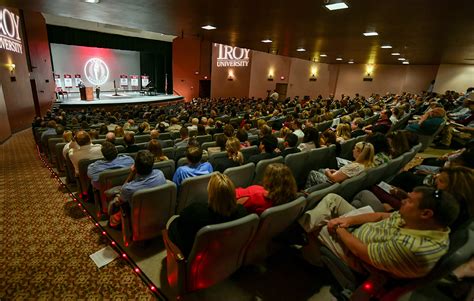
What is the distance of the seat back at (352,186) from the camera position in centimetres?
230

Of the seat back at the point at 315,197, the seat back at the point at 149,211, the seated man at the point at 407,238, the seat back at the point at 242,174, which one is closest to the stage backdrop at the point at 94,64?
the seat back at the point at 149,211

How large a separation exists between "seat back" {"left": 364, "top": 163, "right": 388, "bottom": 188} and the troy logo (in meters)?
20.7

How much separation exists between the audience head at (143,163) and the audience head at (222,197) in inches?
35.6

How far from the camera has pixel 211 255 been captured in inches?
64.4

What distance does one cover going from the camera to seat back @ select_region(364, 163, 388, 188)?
256 cm

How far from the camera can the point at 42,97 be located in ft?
36.3

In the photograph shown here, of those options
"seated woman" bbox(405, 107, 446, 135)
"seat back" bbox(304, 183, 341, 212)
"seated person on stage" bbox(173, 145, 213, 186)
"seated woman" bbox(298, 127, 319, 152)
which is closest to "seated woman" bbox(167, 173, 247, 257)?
"seat back" bbox(304, 183, 341, 212)

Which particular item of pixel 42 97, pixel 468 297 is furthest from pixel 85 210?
pixel 42 97

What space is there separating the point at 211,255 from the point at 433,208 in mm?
1327

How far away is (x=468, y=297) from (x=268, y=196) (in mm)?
1393

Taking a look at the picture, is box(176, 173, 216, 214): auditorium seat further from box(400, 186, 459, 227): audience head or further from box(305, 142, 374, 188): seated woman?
box(400, 186, 459, 227): audience head

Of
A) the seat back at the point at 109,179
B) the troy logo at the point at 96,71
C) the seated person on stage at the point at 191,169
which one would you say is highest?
the troy logo at the point at 96,71

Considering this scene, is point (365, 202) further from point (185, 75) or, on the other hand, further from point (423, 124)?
point (185, 75)

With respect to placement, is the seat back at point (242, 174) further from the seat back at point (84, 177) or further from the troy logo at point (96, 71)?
the troy logo at point (96, 71)
